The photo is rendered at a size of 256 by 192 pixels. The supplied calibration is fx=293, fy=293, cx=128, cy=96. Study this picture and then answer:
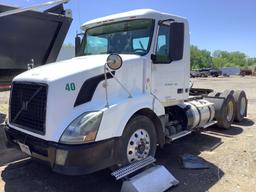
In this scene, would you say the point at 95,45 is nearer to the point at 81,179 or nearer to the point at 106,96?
the point at 106,96

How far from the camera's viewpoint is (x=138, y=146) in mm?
4352

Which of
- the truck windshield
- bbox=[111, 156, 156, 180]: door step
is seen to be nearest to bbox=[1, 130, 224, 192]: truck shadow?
bbox=[111, 156, 156, 180]: door step

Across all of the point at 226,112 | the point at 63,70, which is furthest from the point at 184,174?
the point at 226,112

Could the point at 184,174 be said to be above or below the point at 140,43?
below

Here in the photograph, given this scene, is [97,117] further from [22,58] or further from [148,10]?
[22,58]

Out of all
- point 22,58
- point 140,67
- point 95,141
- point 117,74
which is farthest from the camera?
point 22,58

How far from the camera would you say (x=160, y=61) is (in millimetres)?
4941

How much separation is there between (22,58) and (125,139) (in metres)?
4.44

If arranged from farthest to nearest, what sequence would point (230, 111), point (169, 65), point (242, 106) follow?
point (242, 106) < point (230, 111) < point (169, 65)

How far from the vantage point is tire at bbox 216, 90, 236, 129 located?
7.39 m

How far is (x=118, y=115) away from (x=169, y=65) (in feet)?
5.85

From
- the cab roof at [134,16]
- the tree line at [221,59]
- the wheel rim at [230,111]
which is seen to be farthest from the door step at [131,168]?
the tree line at [221,59]

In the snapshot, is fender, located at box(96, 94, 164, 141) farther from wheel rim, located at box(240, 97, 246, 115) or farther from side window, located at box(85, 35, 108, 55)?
wheel rim, located at box(240, 97, 246, 115)

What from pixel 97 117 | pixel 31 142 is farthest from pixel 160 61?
pixel 31 142
